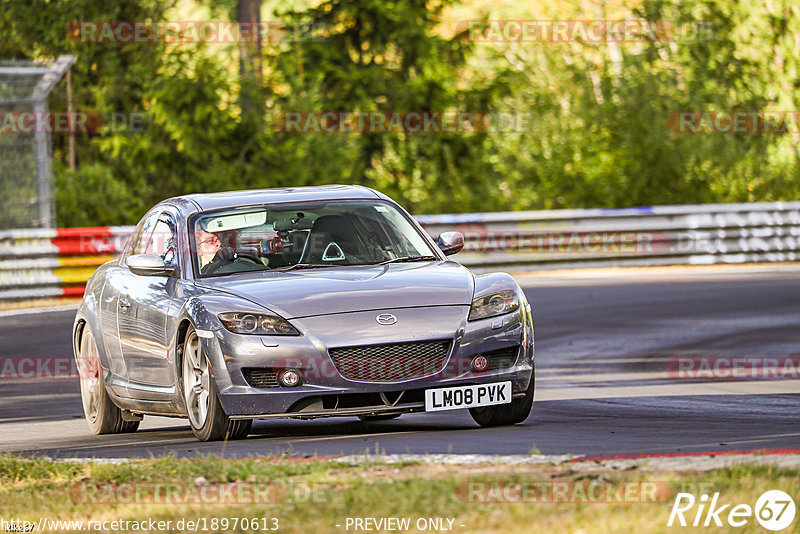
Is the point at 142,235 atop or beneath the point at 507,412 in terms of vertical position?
atop

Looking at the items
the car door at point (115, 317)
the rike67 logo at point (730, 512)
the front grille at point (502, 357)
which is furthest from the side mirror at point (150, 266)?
the rike67 logo at point (730, 512)

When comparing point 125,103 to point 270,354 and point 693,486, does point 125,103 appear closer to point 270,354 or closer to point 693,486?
point 270,354

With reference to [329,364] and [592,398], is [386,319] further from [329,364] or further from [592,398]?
[592,398]

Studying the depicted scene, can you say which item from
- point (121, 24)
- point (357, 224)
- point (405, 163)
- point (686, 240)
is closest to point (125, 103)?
point (121, 24)

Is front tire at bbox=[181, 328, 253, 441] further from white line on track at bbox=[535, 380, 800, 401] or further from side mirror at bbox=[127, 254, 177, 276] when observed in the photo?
white line on track at bbox=[535, 380, 800, 401]

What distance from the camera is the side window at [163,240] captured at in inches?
414

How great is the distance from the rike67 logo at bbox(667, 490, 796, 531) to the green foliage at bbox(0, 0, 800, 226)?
23.4 metres

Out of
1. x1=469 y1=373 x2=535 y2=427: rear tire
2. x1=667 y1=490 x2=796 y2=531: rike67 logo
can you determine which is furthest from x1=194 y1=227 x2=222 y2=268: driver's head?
x1=667 y1=490 x2=796 y2=531: rike67 logo

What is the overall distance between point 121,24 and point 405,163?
722cm

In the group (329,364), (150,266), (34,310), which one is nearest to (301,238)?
(150,266)

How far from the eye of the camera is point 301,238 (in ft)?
33.8

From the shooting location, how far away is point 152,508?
6.72 meters

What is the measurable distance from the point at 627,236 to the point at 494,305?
17.2 m

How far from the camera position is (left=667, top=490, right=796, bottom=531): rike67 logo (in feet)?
19.2
